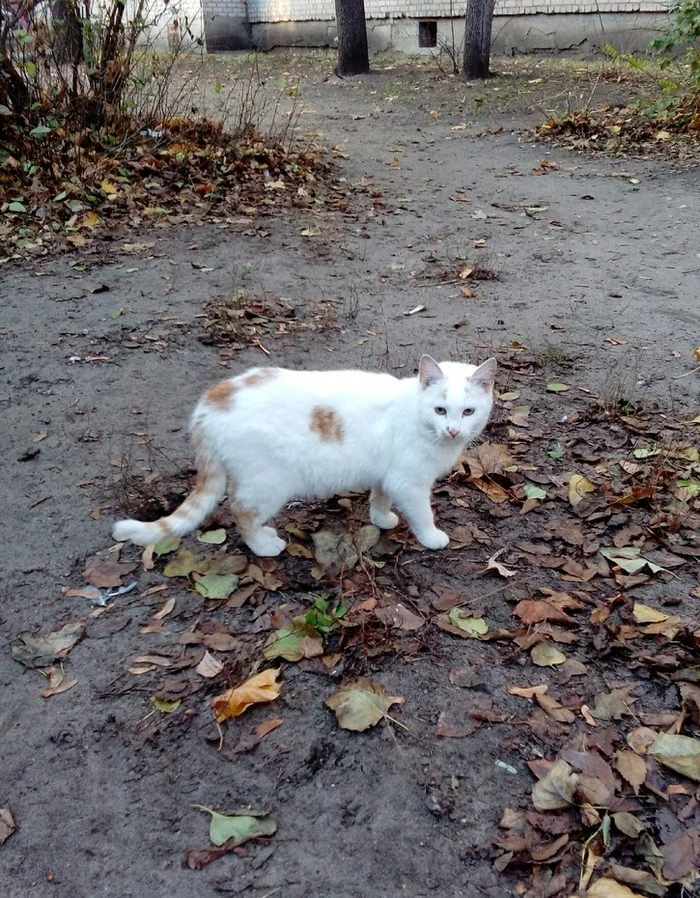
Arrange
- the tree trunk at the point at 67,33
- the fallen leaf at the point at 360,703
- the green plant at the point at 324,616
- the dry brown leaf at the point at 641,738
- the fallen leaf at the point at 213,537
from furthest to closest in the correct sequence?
the tree trunk at the point at 67,33, the fallen leaf at the point at 213,537, the green plant at the point at 324,616, the fallen leaf at the point at 360,703, the dry brown leaf at the point at 641,738

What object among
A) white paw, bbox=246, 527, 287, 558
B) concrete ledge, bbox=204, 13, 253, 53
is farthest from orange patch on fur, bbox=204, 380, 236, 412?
concrete ledge, bbox=204, 13, 253, 53

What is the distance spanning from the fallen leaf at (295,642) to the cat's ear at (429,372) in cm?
103

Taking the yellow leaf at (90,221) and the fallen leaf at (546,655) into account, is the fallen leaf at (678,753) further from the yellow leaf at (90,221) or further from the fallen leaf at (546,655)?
the yellow leaf at (90,221)

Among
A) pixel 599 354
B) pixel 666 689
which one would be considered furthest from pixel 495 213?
pixel 666 689

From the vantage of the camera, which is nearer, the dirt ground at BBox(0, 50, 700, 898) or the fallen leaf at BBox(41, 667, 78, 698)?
the dirt ground at BBox(0, 50, 700, 898)

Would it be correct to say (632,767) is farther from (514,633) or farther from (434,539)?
(434,539)

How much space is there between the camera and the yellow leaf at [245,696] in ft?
8.03

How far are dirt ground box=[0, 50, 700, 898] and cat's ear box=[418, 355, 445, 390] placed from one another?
0.76 m

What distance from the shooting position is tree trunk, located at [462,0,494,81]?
13250mm

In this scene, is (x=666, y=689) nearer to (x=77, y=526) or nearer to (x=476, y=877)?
(x=476, y=877)

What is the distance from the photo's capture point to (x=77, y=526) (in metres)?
3.39

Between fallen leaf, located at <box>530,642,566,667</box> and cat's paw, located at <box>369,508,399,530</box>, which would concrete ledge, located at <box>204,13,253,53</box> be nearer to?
cat's paw, located at <box>369,508,399,530</box>

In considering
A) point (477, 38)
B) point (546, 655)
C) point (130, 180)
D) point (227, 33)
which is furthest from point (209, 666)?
point (227, 33)

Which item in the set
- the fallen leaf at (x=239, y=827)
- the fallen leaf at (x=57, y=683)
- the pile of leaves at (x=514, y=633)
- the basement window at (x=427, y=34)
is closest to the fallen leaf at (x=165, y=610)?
the pile of leaves at (x=514, y=633)
